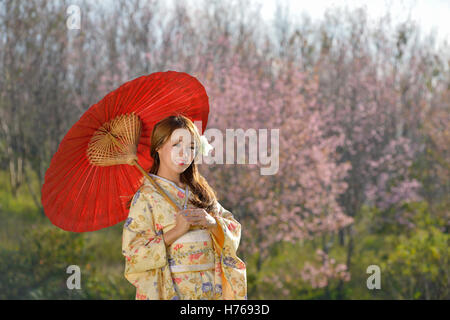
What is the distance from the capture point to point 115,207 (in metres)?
1.88

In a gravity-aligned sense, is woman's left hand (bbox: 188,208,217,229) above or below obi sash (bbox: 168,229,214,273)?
above

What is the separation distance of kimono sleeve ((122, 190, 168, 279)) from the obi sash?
5 cm

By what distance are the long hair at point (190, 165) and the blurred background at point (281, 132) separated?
2.92 m

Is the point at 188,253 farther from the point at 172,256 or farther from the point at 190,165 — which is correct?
the point at 190,165

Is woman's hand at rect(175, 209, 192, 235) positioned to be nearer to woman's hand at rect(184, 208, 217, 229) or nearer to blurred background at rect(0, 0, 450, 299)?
woman's hand at rect(184, 208, 217, 229)

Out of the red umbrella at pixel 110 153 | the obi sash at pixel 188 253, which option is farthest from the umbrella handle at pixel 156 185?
the obi sash at pixel 188 253

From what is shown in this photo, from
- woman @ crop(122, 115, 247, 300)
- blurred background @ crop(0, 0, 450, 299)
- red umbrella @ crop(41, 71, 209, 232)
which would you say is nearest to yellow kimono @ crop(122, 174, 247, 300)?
woman @ crop(122, 115, 247, 300)

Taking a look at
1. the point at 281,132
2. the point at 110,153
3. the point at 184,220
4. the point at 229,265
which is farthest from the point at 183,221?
the point at 281,132

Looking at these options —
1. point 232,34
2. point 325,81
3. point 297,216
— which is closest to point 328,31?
point 325,81

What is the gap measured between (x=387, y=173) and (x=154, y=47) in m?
2.93

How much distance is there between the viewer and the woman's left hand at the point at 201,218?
5.47 ft

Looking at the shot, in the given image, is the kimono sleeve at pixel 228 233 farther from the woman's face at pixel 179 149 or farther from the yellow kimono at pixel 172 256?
the woman's face at pixel 179 149

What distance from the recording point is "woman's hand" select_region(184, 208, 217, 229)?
5.47 ft

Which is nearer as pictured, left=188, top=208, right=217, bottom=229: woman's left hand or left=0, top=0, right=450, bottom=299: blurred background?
left=188, top=208, right=217, bottom=229: woman's left hand
